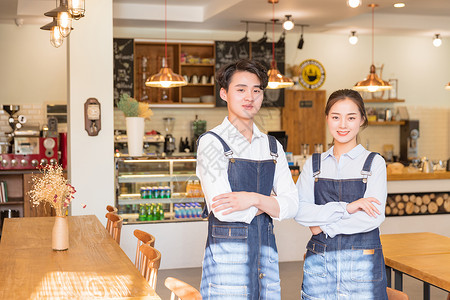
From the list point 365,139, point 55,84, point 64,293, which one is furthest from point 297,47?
point 64,293

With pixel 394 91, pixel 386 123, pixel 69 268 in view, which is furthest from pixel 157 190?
pixel 394 91

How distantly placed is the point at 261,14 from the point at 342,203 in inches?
222

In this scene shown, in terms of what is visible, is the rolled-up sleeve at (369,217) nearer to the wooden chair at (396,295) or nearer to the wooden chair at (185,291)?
the wooden chair at (396,295)

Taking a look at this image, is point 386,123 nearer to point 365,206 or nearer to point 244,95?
point 365,206

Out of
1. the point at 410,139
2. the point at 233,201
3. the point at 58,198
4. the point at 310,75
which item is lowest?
the point at 58,198

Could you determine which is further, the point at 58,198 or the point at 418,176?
the point at 418,176

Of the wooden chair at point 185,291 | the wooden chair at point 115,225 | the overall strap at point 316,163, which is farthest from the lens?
the wooden chair at point 115,225

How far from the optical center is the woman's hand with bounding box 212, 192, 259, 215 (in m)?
2.16

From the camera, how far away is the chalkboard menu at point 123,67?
851 cm

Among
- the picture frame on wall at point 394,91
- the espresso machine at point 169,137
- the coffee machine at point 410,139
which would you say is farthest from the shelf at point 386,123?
the espresso machine at point 169,137

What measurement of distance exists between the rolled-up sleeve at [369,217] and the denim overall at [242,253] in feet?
1.00

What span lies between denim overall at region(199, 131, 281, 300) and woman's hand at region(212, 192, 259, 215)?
100mm

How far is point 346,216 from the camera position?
239cm

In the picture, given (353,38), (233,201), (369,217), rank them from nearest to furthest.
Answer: (233,201) < (369,217) < (353,38)
